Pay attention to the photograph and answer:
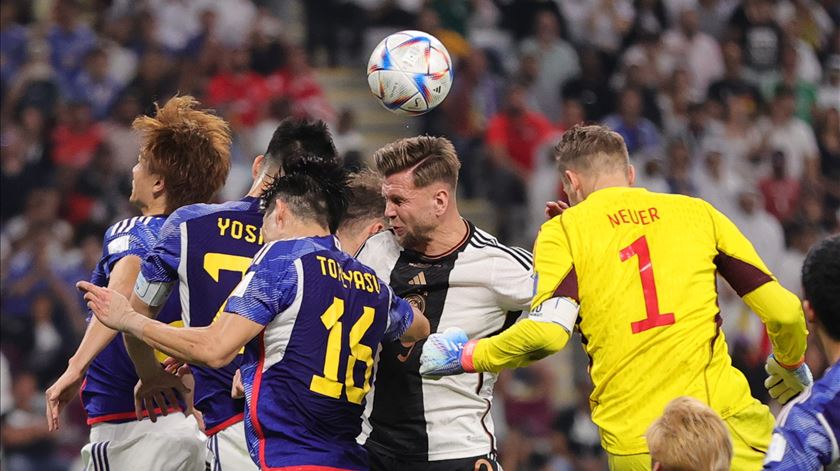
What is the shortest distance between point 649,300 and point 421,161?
1305 millimetres

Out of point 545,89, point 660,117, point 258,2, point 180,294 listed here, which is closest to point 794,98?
point 660,117

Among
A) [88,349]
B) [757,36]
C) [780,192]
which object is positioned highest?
[757,36]

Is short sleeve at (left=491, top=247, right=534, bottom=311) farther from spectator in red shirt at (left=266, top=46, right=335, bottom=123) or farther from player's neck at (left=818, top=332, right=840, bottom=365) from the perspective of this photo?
spectator in red shirt at (left=266, top=46, right=335, bottom=123)

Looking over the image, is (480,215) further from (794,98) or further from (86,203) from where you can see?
(794,98)

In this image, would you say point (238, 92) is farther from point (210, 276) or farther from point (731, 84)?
point (210, 276)

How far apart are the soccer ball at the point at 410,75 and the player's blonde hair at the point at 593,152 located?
4.32 ft

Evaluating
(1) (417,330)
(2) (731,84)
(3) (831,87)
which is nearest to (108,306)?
(1) (417,330)

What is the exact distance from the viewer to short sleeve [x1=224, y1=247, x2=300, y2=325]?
468 cm

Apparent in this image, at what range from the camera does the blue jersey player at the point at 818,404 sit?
12.8 feet

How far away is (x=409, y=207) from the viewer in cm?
586

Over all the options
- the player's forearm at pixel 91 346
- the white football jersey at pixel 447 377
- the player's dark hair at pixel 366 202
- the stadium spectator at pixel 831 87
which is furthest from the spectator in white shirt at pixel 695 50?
the player's forearm at pixel 91 346

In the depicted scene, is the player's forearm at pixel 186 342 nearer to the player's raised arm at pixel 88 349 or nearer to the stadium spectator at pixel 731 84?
the player's raised arm at pixel 88 349

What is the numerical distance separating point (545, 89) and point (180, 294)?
9.26m

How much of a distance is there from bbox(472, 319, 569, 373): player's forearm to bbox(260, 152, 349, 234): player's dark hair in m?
0.76
